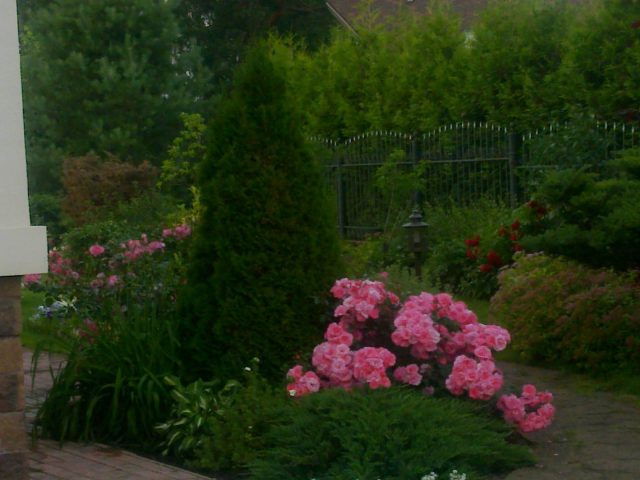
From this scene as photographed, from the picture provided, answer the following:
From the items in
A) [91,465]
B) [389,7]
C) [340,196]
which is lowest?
[91,465]

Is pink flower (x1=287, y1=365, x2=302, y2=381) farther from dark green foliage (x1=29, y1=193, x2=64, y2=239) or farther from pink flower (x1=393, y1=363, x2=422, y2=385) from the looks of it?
dark green foliage (x1=29, y1=193, x2=64, y2=239)

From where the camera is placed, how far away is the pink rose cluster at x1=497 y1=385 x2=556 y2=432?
19.8ft

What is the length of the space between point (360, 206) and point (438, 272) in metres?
4.22

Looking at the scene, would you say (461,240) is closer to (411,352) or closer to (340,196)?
(340,196)

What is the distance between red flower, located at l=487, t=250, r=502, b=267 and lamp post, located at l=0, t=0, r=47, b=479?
6.69 metres

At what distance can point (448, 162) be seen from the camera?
15.0 m

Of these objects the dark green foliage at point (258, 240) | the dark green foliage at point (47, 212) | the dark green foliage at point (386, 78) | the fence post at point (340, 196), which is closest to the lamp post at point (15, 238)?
the dark green foliage at point (258, 240)

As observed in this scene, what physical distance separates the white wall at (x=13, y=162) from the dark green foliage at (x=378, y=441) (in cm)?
147

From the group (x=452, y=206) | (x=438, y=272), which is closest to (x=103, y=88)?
(x=452, y=206)

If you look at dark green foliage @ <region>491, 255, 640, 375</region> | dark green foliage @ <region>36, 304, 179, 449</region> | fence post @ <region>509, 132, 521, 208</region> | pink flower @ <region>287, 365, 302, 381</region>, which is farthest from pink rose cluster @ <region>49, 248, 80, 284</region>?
fence post @ <region>509, 132, 521, 208</region>

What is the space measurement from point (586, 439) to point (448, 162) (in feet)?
29.8

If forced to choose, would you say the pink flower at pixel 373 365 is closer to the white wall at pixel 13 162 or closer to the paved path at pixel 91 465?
the paved path at pixel 91 465

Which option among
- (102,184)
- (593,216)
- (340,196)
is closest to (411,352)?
(593,216)

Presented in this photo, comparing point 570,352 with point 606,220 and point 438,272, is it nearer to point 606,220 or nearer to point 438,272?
point 606,220
